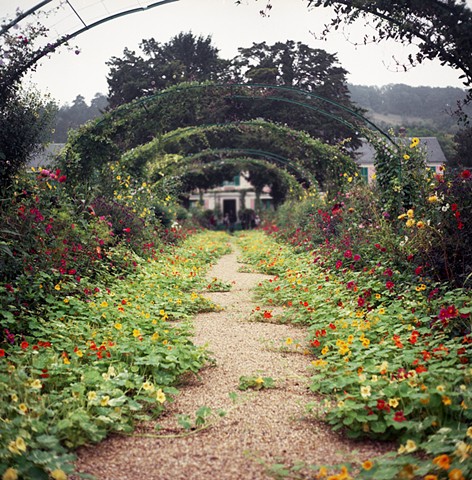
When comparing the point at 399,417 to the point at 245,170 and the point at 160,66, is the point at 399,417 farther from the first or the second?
the point at 160,66

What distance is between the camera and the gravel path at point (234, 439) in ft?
Result: 7.79

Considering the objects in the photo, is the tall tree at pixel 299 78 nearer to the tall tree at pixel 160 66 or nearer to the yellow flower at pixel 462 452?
the tall tree at pixel 160 66

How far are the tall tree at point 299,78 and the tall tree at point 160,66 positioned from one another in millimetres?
1800

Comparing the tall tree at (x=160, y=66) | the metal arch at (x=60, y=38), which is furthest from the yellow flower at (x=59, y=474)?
the tall tree at (x=160, y=66)

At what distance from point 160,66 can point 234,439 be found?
79.9ft

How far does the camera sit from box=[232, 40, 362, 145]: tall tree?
840 inches

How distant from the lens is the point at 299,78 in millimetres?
22938

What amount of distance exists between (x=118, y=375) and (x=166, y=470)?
896 mm

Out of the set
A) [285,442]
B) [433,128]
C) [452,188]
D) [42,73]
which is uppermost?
[433,128]

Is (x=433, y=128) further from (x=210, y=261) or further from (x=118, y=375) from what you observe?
(x=118, y=375)

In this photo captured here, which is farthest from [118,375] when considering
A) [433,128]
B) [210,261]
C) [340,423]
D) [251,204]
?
[433,128]

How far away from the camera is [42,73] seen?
732cm

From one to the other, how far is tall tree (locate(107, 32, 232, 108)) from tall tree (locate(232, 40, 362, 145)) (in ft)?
5.91

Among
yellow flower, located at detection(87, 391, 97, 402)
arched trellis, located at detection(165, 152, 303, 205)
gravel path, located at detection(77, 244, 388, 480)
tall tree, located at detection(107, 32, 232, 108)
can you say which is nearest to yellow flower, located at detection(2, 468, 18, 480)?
gravel path, located at detection(77, 244, 388, 480)
